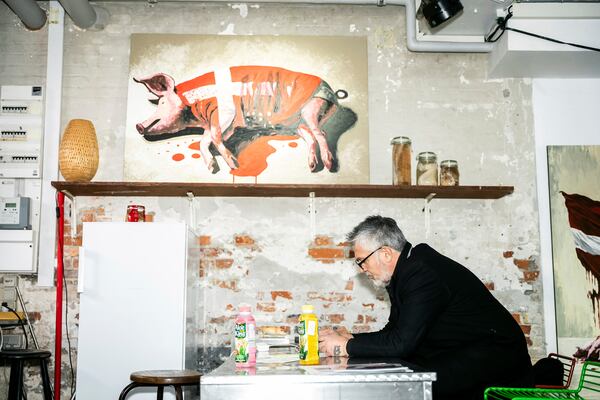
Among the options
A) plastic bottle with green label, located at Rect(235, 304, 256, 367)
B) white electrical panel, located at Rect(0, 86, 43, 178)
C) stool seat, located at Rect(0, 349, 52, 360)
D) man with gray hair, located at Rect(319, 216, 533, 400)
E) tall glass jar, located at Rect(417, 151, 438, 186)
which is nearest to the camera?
plastic bottle with green label, located at Rect(235, 304, 256, 367)

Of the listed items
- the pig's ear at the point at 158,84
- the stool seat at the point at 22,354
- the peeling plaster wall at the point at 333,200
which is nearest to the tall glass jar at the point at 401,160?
the peeling plaster wall at the point at 333,200

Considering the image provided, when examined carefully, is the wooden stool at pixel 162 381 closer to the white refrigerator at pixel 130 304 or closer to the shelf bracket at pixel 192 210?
the white refrigerator at pixel 130 304

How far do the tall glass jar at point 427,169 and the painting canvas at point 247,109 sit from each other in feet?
1.26

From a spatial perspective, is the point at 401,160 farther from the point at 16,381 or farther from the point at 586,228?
the point at 16,381

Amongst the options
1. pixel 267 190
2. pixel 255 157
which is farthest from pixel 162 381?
pixel 255 157

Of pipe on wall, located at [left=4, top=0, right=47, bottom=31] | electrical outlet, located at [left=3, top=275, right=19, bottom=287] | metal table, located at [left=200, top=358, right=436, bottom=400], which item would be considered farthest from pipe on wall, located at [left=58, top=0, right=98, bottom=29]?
metal table, located at [left=200, top=358, right=436, bottom=400]

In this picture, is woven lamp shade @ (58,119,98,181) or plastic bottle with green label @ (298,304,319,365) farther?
woven lamp shade @ (58,119,98,181)

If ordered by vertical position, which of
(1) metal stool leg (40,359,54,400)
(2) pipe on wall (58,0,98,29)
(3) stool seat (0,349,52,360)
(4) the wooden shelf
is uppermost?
(2) pipe on wall (58,0,98,29)

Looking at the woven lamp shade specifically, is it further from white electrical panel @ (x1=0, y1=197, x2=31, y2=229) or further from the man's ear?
the man's ear

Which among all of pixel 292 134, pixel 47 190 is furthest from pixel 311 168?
pixel 47 190

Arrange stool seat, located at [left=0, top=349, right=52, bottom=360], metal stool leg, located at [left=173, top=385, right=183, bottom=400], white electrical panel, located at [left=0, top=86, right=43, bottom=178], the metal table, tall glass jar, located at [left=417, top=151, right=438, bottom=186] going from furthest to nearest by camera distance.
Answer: white electrical panel, located at [left=0, top=86, right=43, bottom=178], tall glass jar, located at [left=417, top=151, right=438, bottom=186], stool seat, located at [left=0, top=349, right=52, bottom=360], metal stool leg, located at [left=173, top=385, right=183, bottom=400], the metal table

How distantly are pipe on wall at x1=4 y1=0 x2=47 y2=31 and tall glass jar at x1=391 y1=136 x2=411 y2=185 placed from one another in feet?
8.96

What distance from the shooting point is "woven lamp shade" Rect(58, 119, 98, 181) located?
4.32 meters

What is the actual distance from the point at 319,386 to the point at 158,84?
309 centimetres
